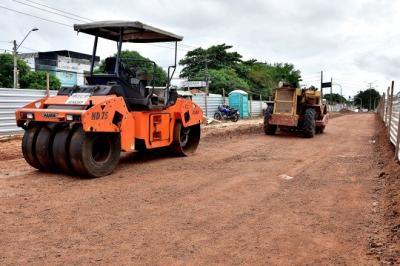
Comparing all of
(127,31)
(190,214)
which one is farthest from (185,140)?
(190,214)

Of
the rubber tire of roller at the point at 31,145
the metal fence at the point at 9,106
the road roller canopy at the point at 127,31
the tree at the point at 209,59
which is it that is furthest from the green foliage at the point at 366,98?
the rubber tire of roller at the point at 31,145

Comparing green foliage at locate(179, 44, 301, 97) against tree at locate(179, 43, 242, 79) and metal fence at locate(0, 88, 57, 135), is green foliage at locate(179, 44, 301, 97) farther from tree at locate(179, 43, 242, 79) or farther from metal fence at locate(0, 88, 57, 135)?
metal fence at locate(0, 88, 57, 135)

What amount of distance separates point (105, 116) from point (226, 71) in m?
41.4

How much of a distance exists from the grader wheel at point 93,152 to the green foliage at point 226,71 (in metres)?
36.9

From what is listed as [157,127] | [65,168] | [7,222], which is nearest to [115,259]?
[7,222]

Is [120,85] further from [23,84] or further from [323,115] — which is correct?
[23,84]

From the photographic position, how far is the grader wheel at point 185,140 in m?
10.1

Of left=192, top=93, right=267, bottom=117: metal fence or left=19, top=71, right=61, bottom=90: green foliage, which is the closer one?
left=192, top=93, right=267, bottom=117: metal fence

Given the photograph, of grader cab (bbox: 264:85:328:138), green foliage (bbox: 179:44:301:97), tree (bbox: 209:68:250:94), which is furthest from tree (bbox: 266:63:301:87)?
grader cab (bbox: 264:85:328:138)

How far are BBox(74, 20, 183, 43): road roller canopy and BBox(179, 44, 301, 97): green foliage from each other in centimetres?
3469

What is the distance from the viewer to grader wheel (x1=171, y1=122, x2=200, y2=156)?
10.1 metres

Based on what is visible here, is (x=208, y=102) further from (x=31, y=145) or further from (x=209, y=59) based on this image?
(x=209, y=59)

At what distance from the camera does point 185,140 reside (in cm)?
1079

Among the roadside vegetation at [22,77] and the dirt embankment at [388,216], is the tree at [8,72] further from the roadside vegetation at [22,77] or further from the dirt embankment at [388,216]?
the dirt embankment at [388,216]
